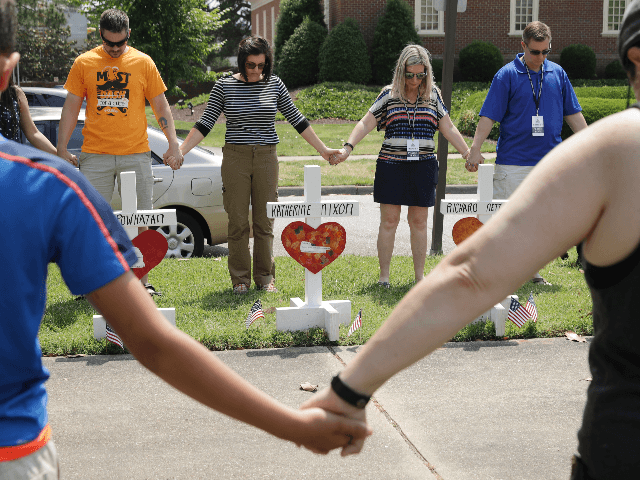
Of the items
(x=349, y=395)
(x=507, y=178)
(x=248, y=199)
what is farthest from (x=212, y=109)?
(x=349, y=395)

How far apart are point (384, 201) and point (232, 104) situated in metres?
1.59

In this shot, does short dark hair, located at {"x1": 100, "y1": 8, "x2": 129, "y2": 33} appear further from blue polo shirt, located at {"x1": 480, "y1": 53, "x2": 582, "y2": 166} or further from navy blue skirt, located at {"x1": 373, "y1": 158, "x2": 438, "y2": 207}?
blue polo shirt, located at {"x1": 480, "y1": 53, "x2": 582, "y2": 166}

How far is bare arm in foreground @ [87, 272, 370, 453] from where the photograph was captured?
153 cm

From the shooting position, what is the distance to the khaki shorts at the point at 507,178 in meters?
7.12

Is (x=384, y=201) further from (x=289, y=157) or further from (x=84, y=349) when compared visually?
(x=289, y=157)

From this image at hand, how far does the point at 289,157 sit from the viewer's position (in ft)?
56.9

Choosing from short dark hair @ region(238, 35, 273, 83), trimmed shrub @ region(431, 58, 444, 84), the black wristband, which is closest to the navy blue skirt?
short dark hair @ region(238, 35, 273, 83)

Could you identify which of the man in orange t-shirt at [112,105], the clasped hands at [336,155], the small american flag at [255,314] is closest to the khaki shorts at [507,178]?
the clasped hands at [336,155]

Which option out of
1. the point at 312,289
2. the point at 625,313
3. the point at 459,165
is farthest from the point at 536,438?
the point at 459,165

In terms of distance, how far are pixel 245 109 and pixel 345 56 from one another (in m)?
22.2

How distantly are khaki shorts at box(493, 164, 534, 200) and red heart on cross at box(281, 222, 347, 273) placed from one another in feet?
6.79

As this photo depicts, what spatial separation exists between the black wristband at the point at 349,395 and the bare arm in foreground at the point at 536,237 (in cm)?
9

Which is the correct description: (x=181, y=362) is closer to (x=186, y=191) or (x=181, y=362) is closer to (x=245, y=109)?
(x=245, y=109)

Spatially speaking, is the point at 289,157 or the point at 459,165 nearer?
the point at 459,165
